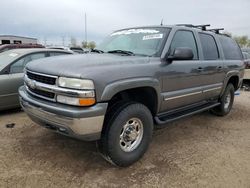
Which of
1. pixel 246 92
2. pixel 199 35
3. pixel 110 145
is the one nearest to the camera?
pixel 110 145

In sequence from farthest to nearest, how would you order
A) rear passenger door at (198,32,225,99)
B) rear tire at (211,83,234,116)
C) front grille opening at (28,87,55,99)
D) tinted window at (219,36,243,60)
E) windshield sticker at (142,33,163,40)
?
rear tire at (211,83,234,116) < tinted window at (219,36,243,60) < rear passenger door at (198,32,225,99) < windshield sticker at (142,33,163,40) < front grille opening at (28,87,55,99)

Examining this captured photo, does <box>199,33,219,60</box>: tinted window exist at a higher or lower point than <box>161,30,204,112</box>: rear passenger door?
higher

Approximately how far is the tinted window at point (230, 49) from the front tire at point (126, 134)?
126 inches

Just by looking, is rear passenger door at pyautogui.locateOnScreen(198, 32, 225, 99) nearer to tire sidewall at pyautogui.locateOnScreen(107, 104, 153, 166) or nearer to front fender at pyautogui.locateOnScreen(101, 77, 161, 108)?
front fender at pyautogui.locateOnScreen(101, 77, 161, 108)

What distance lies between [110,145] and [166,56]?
5.26ft

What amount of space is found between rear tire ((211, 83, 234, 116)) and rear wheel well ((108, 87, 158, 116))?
8.95ft

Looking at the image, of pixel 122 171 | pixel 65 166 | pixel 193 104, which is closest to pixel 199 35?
pixel 193 104

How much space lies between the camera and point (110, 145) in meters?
2.98

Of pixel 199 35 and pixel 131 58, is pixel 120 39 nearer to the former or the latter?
→ pixel 131 58

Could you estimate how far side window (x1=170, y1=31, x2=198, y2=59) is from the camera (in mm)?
4004

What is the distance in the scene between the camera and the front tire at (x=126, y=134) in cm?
300

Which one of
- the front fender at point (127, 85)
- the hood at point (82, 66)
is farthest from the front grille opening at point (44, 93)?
the front fender at point (127, 85)

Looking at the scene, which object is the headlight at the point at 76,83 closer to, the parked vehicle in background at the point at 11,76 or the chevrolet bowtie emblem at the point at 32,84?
the chevrolet bowtie emblem at the point at 32,84

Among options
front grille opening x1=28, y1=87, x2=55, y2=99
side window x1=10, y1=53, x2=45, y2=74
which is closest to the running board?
front grille opening x1=28, y1=87, x2=55, y2=99
